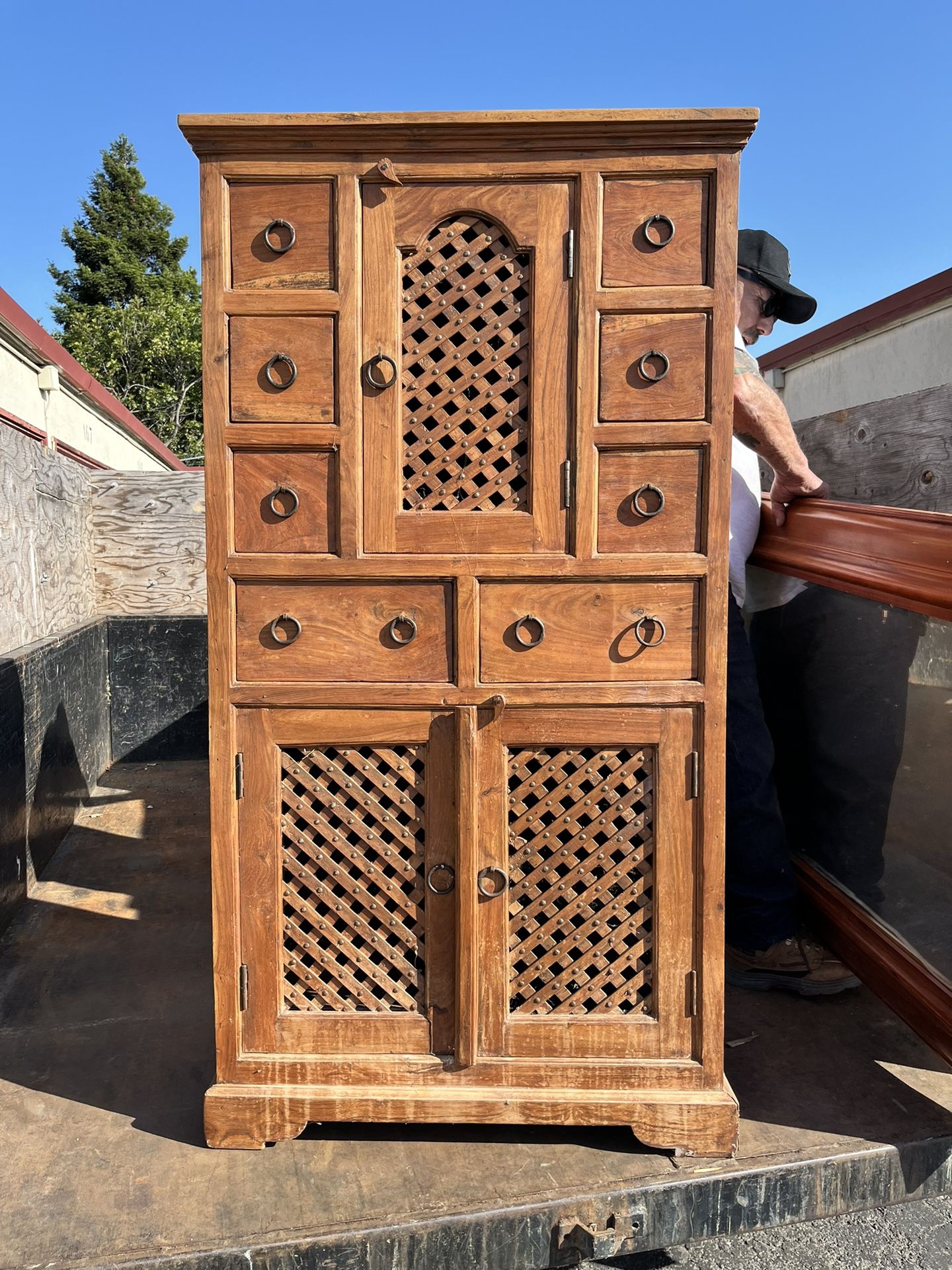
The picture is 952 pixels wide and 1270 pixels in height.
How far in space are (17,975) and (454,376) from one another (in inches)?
93.8

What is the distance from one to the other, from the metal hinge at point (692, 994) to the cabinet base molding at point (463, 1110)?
18 centimetres

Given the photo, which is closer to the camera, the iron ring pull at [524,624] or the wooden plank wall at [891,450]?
the iron ring pull at [524,624]

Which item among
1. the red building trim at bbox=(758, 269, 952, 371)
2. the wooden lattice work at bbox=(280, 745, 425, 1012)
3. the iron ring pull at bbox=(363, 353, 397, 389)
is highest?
the red building trim at bbox=(758, 269, 952, 371)

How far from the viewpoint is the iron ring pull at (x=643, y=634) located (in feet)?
6.85

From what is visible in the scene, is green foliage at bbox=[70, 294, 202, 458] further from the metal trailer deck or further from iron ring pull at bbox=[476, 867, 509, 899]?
iron ring pull at bbox=[476, 867, 509, 899]

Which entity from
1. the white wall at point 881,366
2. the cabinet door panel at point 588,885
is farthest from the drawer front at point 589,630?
the white wall at point 881,366

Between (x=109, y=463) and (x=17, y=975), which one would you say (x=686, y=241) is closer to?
(x=17, y=975)

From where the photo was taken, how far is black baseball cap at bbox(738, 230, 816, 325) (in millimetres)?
3117

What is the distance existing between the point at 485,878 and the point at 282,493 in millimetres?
1045

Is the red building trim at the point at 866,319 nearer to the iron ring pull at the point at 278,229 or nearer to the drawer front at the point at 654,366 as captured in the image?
the drawer front at the point at 654,366

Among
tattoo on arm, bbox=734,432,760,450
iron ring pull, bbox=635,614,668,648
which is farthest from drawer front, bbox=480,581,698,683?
tattoo on arm, bbox=734,432,760,450

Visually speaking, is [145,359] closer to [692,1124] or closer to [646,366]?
[646,366]

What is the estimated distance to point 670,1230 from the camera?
1.96 meters

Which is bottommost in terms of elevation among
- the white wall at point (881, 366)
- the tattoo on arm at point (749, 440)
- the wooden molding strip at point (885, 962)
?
the wooden molding strip at point (885, 962)
